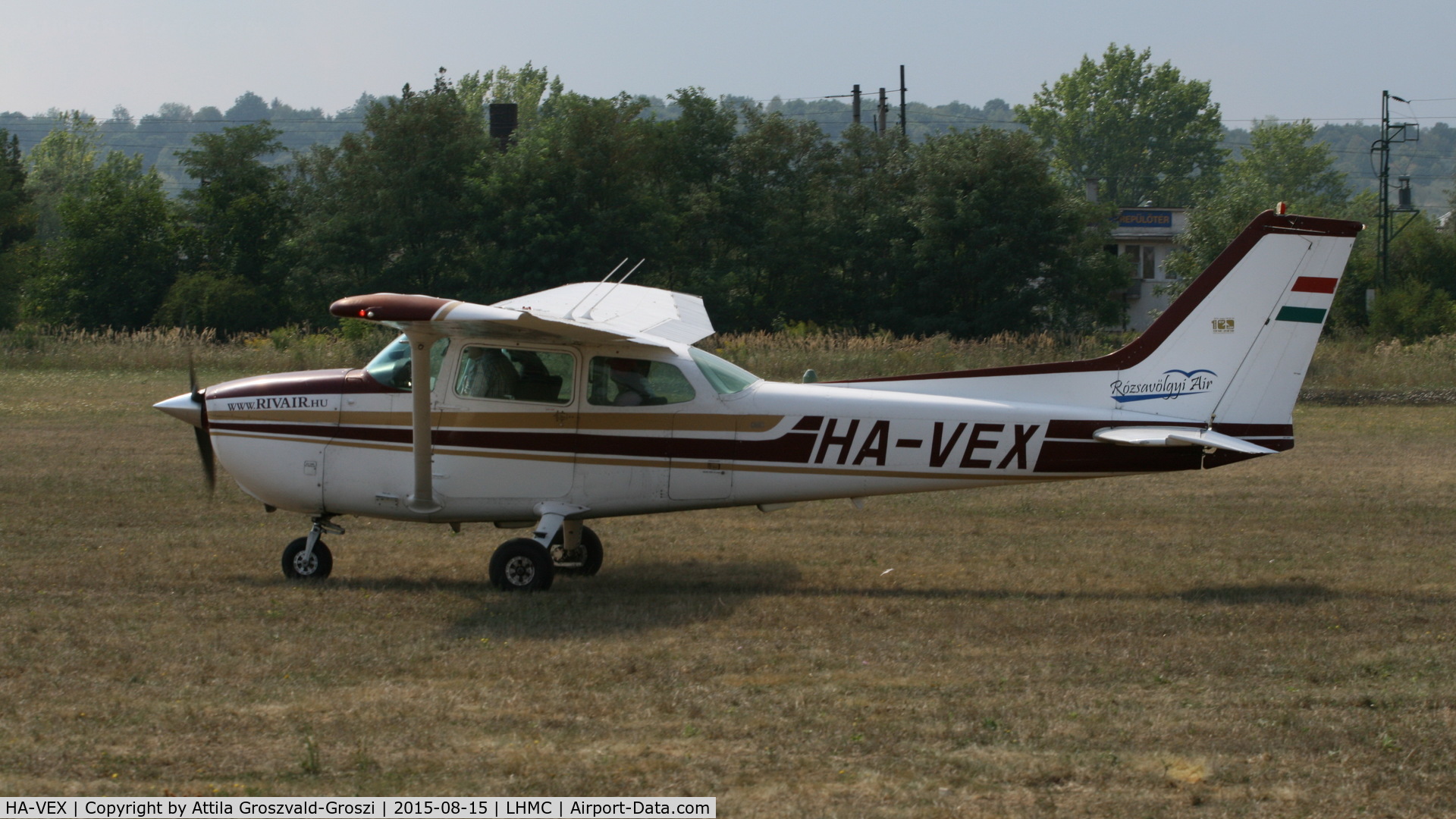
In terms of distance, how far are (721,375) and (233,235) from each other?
42.6 m

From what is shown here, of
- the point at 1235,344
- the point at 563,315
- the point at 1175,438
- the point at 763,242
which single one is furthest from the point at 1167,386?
the point at 763,242

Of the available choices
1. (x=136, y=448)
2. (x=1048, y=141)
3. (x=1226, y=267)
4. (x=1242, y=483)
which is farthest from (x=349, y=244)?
(x=1048, y=141)

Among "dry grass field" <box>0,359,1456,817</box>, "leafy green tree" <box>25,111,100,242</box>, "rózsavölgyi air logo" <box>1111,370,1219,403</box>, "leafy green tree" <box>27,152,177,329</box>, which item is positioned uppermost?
"leafy green tree" <box>25,111,100,242</box>

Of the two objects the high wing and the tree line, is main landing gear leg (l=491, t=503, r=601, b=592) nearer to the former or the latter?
the high wing

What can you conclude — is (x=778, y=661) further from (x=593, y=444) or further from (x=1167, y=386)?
(x=1167, y=386)

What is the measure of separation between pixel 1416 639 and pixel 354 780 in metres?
6.47

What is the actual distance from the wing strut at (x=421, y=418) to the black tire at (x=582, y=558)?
53.9 inches

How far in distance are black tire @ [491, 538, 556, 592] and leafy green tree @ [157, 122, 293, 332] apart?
37896mm

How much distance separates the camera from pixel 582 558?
10516 millimetres

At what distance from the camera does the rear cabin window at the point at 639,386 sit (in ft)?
31.7

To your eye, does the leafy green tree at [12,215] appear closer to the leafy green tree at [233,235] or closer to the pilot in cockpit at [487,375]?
the leafy green tree at [233,235]

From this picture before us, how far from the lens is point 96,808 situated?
16.5 ft

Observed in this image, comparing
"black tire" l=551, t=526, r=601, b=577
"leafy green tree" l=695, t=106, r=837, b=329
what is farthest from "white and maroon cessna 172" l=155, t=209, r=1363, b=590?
"leafy green tree" l=695, t=106, r=837, b=329
